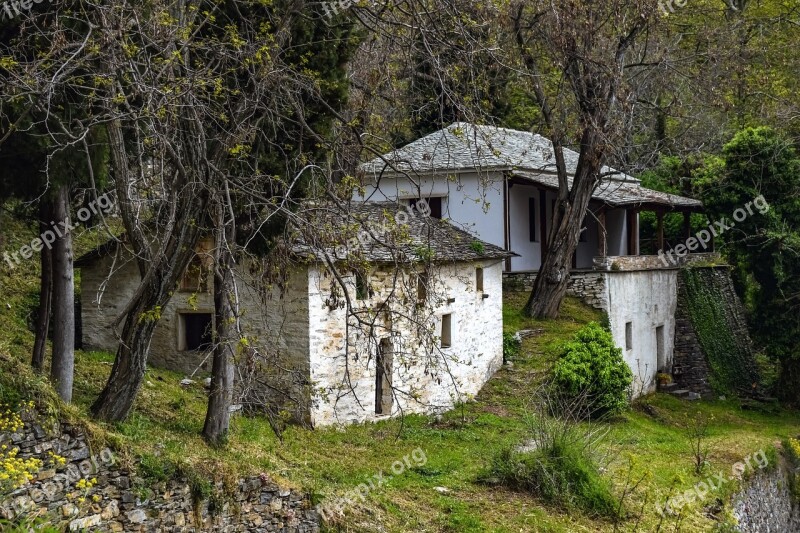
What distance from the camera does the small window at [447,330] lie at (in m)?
18.5

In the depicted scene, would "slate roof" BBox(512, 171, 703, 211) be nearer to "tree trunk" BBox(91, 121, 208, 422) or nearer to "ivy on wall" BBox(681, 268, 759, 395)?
"ivy on wall" BBox(681, 268, 759, 395)

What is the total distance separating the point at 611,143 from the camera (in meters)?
19.6

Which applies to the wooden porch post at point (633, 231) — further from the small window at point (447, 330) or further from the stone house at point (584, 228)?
the small window at point (447, 330)

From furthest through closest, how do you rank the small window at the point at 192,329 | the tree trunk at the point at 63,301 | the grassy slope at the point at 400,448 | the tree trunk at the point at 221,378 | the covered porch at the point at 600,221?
the covered porch at the point at 600,221
the small window at the point at 192,329
the tree trunk at the point at 63,301
the tree trunk at the point at 221,378
the grassy slope at the point at 400,448

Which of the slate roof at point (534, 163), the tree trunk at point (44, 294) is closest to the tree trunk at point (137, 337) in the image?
the tree trunk at point (44, 294)

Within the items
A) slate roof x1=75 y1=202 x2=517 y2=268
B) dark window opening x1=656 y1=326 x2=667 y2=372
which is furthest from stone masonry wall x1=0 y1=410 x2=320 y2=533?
dark window opening x1=656 y1=326 x2=667 y2=372

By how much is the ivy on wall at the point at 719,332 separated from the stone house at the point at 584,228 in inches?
24.1

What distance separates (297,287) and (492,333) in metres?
6.10

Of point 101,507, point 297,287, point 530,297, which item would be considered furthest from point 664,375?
point 101,507

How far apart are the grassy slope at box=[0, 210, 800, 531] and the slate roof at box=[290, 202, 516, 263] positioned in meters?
2.65

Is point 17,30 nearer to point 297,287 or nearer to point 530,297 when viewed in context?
point 297,287

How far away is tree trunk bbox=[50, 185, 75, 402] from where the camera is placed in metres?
11.5

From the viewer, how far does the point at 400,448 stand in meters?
14.7

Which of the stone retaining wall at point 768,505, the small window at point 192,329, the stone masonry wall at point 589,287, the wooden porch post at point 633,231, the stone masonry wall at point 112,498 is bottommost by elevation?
the stone retaining wall at point 768,505
